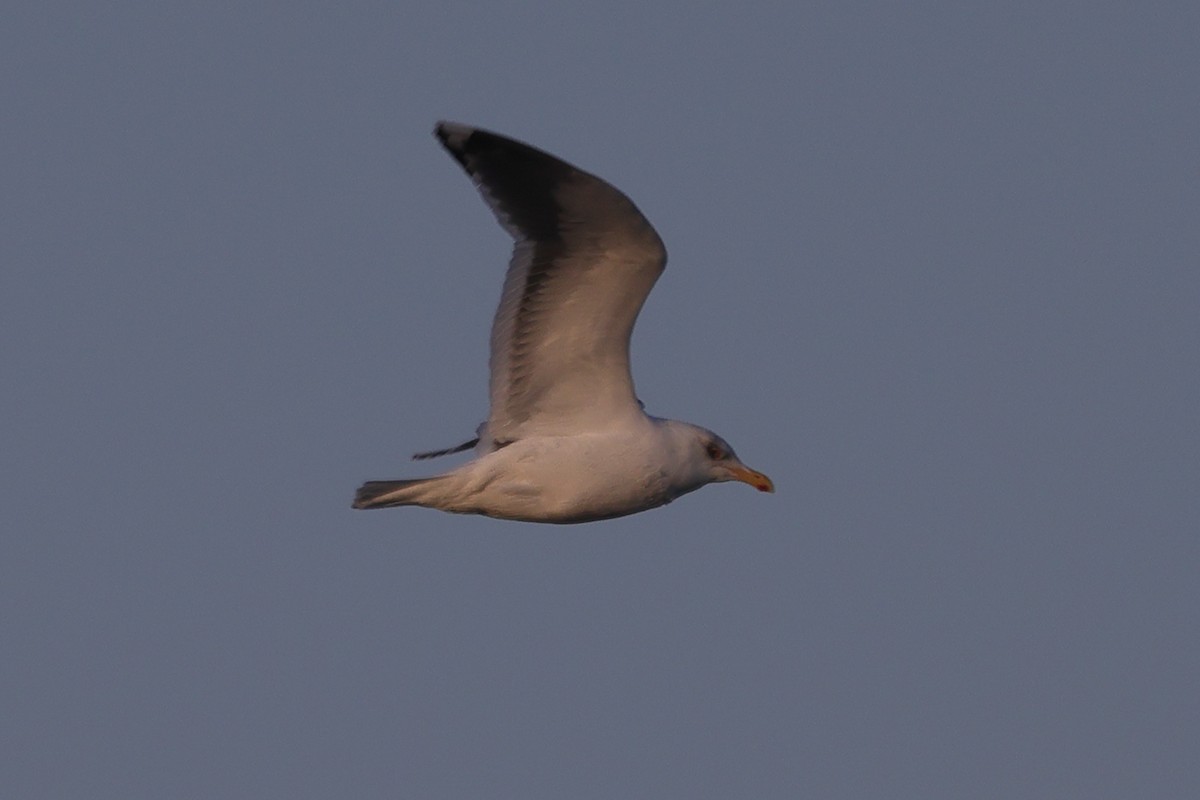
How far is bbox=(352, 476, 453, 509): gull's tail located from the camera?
1870 cm

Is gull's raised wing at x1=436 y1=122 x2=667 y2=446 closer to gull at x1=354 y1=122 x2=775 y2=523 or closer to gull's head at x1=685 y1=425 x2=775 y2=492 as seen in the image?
gull at x1=354 y1=122 x2=775 y2=523

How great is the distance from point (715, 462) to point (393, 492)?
2.83 m

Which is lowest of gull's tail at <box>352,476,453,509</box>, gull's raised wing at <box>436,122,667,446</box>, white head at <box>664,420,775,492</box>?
gull's tail at <box>352,476,453,509</box>

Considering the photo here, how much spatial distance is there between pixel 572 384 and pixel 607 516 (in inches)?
41.2

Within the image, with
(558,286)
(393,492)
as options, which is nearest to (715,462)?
(558,286)

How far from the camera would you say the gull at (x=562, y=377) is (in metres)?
18.0

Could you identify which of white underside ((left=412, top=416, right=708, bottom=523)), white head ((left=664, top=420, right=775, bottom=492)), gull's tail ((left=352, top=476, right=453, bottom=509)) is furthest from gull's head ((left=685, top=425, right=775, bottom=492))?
gull's tail ((left=352, top=476, right=453, bottom=509))

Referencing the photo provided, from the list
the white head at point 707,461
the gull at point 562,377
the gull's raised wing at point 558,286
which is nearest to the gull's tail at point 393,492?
the gull at point 562,377

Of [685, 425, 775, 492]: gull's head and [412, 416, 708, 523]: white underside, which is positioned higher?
[685, 425, 775, 492]: gull's head

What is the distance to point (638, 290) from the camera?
18.4 m

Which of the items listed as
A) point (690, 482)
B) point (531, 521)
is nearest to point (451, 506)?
point (531, 521)

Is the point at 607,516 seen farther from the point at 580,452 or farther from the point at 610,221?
the point at 610,221

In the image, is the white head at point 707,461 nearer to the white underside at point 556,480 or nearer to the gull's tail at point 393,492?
the white underside at point 556,480

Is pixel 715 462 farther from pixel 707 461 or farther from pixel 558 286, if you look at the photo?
pixel 558 286
